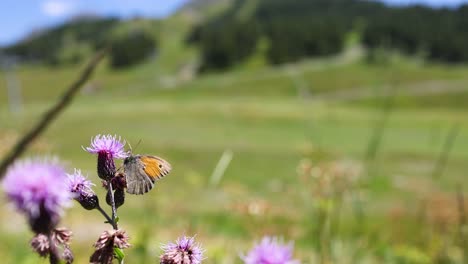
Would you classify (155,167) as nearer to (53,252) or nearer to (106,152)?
(106,152)

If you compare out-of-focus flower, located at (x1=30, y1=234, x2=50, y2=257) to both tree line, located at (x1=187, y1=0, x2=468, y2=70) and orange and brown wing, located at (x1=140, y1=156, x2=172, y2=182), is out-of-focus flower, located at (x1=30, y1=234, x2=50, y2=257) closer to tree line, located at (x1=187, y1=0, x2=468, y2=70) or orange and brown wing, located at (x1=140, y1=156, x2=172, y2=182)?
orange and brown wing, located at (x1=140, y1=156, x2=172, y2=182)

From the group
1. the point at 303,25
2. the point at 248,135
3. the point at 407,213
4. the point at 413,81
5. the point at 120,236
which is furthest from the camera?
the point at 303,25

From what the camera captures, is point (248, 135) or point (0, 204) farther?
point (248, 135)

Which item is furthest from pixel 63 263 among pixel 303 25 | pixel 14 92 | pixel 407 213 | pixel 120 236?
pixel 303 25

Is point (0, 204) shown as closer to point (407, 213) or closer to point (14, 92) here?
point (407, 213)

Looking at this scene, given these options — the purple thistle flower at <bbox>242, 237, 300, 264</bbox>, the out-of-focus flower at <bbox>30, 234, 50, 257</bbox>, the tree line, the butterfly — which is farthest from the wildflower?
the tree line

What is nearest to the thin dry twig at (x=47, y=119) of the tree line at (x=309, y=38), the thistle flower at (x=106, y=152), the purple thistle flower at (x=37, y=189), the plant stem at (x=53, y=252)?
the purple thistle flower at (x=37, y=189)

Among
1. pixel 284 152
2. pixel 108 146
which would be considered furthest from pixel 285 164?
pixel 108 146

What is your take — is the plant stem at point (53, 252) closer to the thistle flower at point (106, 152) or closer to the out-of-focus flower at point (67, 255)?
the out-of-focus flower at point (67, 255)
